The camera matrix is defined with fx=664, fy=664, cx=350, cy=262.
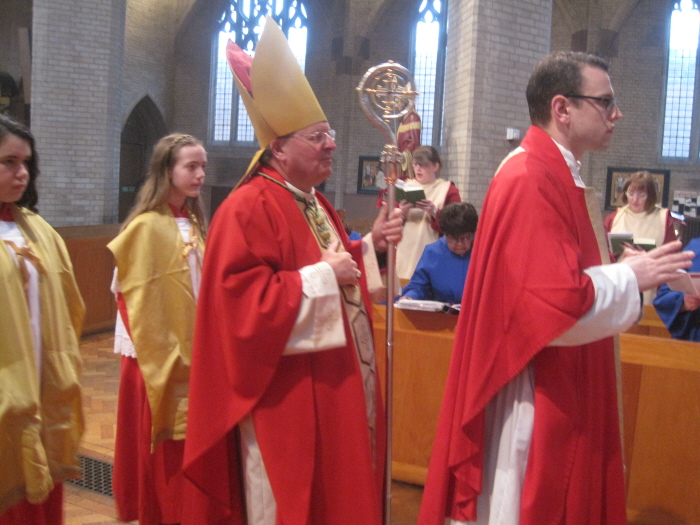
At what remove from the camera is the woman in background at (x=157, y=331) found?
2.93 meters

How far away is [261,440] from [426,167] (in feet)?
12.6

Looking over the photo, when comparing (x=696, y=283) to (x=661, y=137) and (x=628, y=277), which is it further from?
(x=661, y=137)

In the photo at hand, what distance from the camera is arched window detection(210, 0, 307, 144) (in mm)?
17578

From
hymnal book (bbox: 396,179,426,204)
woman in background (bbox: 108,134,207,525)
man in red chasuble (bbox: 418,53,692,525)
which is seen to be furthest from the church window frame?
man in red chasuble (bbox: 418,53,692,525)

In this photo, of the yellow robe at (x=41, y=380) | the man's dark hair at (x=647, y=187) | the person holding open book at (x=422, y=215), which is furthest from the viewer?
the man's dark hair at (x=647, y=187)

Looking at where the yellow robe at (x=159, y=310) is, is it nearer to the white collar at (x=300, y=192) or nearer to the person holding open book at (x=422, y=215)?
the white collar at (x=300, y=192)

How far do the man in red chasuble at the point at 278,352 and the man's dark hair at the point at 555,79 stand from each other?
0.64m

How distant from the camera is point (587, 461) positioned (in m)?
1.78

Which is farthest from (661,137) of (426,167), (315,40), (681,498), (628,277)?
(628,277)

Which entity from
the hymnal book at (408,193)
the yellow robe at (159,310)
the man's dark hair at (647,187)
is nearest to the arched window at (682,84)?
the man's dark hair at (647,187)

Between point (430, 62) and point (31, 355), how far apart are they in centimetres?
1575

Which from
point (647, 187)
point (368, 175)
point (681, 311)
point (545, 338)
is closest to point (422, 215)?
point (647, 187)

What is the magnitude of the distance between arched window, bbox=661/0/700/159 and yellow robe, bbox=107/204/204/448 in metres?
14.5

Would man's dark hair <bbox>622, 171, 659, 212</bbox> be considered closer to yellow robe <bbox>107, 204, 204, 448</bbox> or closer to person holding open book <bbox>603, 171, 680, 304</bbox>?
person holding open book <bbox>603, 171, 680, 304</bbox>
